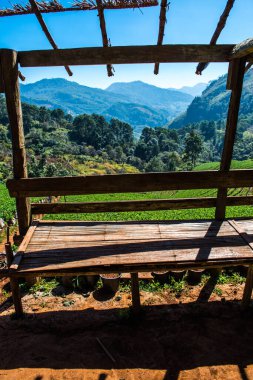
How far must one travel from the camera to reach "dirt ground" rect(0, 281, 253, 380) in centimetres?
416

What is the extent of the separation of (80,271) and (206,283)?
→ 10.5 feet

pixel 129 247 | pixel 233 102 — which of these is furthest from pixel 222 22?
pixel 129 247

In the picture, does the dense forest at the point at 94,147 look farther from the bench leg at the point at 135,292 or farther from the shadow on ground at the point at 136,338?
the bench leg at the point at 135,292

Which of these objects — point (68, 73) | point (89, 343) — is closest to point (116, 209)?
point (89, 343)

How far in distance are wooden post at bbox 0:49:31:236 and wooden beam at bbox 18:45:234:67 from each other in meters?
0.27

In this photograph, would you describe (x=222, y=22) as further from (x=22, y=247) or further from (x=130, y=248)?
(x=22, y=247)

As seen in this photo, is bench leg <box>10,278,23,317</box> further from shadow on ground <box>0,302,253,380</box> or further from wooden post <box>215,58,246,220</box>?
wooden post <box>215,58,246,220</box>

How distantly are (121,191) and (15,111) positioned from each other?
8.20 ft

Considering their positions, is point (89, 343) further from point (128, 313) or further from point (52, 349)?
point (128, 313)

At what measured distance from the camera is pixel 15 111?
5.36 m

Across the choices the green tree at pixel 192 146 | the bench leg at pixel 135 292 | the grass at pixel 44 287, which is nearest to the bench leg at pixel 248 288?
the bench leg at pixel 135 292

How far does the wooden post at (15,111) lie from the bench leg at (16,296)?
1.47 m

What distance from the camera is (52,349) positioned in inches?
179

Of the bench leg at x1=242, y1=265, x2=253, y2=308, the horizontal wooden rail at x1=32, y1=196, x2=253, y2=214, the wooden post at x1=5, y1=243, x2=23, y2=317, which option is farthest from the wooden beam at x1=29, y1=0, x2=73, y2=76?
the bench leg at x1=242, y1=265, x2=253, y2=308
